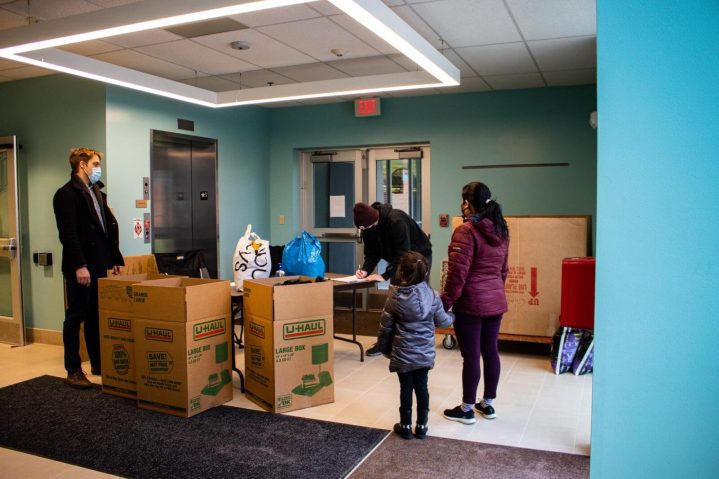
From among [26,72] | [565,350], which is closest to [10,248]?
[26,72]

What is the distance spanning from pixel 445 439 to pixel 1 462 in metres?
2.36

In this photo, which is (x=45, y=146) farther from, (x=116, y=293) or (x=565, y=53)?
(x=565, y=53)

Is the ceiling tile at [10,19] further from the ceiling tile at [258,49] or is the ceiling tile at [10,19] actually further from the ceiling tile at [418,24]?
the ceiling tile at [418,24]

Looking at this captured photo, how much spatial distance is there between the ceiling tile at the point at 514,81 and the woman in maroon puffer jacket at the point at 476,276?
3.06m

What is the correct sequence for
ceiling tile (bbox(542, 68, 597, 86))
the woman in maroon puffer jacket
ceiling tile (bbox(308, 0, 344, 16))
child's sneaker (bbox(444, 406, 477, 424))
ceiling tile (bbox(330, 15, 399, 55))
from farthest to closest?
1. ceiling tile (bbox(542, 68, 597, 86))
2. ceiling tile (bbox(330, 15, 399, 55))
3. ceiling tile (bbox(308, 0, 344, 16))
4. child's sneaker (bbox(444, 406, 477, 424))
5. the woman in maroon puffer jacket

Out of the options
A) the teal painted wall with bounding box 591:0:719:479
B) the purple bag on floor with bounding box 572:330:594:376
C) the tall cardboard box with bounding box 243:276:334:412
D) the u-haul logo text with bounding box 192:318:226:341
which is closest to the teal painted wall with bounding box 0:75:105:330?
the u-haul logo text with bounding box 192:318:226:341

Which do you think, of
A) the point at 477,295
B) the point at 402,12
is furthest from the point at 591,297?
the point at 402,12

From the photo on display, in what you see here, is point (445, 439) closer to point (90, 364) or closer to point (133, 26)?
point (133, 26)

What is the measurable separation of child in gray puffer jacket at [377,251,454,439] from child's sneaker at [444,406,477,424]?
0.33 m

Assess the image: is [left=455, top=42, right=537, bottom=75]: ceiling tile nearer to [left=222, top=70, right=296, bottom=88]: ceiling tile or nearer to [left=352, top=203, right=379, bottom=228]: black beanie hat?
[left=352, top=203, right=379, bottom=228]: black beanie hat

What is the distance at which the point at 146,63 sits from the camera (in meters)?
5.38

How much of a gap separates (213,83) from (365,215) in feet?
8.81

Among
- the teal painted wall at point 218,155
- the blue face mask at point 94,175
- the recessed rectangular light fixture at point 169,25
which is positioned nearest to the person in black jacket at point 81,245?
the blue face mask at point 94,175

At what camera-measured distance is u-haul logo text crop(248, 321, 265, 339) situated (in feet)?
12.2
